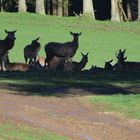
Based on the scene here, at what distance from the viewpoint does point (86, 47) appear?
142ft

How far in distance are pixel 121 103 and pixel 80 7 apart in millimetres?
58696

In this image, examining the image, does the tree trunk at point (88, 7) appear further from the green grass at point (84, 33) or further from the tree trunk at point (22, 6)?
the tree trunk at point (22, 6)

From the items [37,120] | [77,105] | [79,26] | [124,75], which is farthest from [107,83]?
[79,26]

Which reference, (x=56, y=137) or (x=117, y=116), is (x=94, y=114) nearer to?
(x=117, y=116)

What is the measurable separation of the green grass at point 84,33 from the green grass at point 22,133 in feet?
73.4

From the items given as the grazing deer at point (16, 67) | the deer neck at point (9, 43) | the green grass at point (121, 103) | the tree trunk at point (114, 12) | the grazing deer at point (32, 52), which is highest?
the tree trunk at point (114, 12)

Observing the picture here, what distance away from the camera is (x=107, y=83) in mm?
22609

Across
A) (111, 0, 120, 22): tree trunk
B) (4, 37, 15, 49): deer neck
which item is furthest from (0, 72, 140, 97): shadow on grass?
(111, 0, 120, 22): tree trunk

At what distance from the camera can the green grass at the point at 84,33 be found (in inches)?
1609

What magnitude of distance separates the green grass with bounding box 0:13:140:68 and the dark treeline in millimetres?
12678

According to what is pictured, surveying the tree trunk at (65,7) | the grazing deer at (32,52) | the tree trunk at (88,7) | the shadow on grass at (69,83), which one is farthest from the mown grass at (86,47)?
the tree trunk at (65,7)

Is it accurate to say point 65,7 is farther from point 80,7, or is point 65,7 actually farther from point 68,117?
point 68,117

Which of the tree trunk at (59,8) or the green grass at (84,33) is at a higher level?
the tree trunk at (59,8)

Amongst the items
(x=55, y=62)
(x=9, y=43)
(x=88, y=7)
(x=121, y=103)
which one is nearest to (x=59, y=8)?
(x=88, y=7)
